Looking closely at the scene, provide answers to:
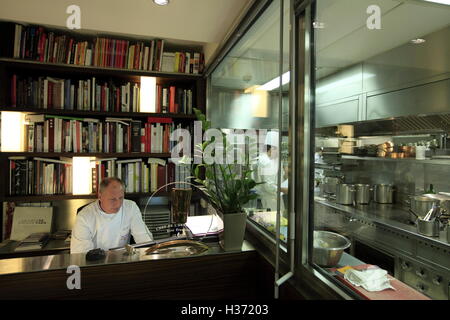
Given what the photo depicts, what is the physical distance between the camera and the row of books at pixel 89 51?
2318 mm

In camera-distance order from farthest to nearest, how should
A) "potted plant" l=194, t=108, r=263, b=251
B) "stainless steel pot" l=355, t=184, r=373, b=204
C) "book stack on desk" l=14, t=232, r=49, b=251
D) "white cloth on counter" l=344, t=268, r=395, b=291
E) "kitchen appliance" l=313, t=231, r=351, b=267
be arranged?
1. "stainless steel pot" l=355, t=184, r=373, b=204
2. "book stack on desk" l=14, t=232, r=49, b=251
3. "potted plant" l=194, t=108, r=263, b=251
4. "kitchen appliance" l=313, t=231, r=351, b=267
5. "white cloth on counter" l=344, t=268, r=395, b=291

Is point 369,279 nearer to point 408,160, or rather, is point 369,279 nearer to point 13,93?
point 408,160

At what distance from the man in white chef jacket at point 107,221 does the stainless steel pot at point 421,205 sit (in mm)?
1999

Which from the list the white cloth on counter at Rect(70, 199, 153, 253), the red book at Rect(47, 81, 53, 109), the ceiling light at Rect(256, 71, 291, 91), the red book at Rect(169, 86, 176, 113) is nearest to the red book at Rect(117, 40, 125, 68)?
the red book at Rect(169, 86, 176, 113)

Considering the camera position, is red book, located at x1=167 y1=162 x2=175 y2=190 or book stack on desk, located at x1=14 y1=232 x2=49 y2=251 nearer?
book stack on desk, located at x1=14 y1=232 x2=49 y2=251

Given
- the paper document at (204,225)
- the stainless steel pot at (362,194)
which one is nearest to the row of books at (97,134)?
the paper document at (204,225)

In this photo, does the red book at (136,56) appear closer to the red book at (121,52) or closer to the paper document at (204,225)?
the red book at (121,52)

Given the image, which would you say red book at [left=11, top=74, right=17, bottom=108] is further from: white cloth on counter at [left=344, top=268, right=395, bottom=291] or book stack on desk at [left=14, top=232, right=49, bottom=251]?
white cloth on counter at [left=344, top=268, right=395, bottom=291]

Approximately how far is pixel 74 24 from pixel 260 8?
110 centimetres

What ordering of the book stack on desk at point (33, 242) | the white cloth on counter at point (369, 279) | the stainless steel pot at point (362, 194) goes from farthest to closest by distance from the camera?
the stainless steel pot at point (362, 194), the book stack on desk at point (33, 242), the white cloth on counter at point (369, 279)

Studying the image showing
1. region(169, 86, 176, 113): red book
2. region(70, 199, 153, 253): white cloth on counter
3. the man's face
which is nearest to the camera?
region(70, 199, 153, 253): white cloth on counter

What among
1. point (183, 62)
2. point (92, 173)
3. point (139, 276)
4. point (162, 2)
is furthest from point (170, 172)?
point (139, 276)

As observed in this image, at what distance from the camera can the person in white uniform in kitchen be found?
1.42 meters
